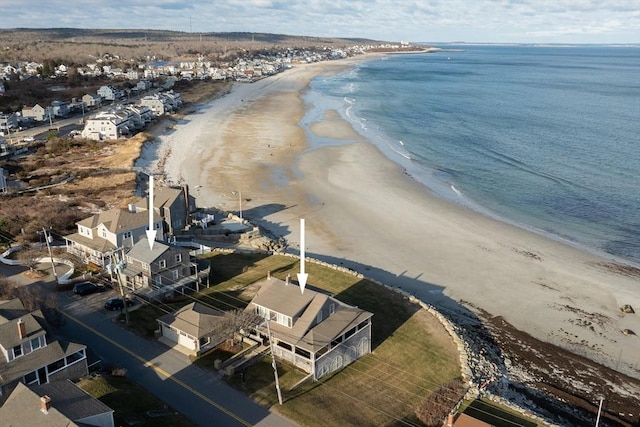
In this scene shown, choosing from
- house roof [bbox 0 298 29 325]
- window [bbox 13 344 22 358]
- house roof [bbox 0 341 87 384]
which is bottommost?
house roof [bbox 0 341 87 384]

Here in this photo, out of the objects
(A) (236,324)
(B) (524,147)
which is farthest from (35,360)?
(B) (524,147)

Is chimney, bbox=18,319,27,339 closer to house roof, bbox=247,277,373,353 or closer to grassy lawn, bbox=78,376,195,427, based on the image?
grassy lawn, bbox=78,376,195,427

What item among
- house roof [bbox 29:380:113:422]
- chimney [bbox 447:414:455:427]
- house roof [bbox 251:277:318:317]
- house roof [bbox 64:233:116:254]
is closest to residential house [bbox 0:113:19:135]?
house roof [bbox 64:233:116:254]

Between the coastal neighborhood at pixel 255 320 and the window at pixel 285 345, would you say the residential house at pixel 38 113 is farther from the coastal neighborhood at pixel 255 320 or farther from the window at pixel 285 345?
the window at pixel 285 345

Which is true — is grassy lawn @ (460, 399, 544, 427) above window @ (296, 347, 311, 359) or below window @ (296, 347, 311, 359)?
below

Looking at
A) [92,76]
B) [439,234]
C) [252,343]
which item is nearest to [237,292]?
[252,343]

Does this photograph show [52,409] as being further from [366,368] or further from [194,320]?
[366,368]
